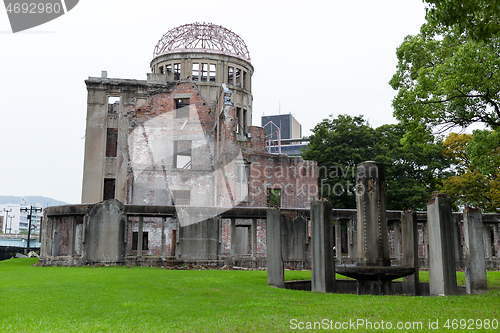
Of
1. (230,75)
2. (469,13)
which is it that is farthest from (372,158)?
(469,13)

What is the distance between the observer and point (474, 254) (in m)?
11.1

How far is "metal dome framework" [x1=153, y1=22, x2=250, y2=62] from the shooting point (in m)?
40.3

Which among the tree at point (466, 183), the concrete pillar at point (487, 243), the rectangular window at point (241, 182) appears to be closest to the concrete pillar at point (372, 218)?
the tree at point (466, 183)

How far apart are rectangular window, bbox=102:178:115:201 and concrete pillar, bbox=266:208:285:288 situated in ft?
78.8

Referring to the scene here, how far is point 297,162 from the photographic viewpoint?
30.1 m

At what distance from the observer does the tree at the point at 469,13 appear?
333 inches

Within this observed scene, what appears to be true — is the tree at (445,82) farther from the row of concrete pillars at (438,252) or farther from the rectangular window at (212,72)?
the rectangular window at (212,72)

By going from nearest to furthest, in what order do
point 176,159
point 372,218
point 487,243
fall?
point 372,218
point 487,243
point 176,159

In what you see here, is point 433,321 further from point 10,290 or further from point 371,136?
point 371,136

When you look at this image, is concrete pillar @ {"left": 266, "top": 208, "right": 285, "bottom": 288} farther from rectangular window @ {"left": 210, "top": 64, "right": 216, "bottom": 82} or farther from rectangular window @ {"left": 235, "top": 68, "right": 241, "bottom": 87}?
rectangular window @ {"left": 235, "top": 68, "right": 241, "bottom": 87}

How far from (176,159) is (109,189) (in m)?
6.59

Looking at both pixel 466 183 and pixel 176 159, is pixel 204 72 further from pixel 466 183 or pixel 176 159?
pixel 466 183

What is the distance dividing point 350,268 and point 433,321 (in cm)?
437

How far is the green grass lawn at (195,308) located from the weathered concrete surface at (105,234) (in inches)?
284
